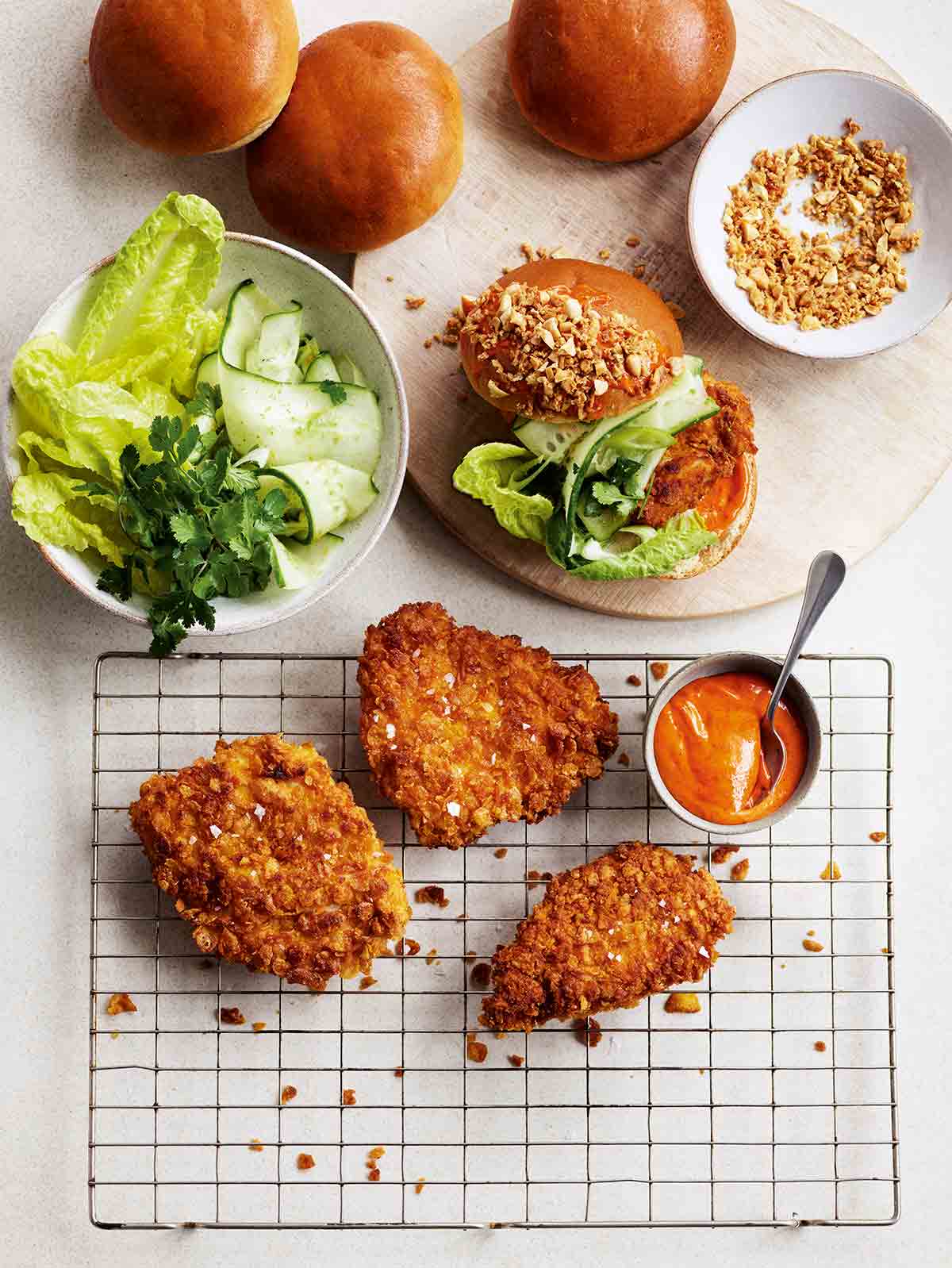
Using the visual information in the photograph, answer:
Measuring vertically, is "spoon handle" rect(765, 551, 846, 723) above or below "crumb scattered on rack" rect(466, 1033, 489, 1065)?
above

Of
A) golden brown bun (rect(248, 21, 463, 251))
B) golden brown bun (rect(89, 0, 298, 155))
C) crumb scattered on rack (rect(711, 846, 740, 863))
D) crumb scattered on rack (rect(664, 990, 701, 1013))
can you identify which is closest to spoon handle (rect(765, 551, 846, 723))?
crumb scattered on rack (rect(711, 846, 740, 863))

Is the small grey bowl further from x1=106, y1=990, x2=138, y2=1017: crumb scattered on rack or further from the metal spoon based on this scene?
x1=106, y1=990, x2=138, y2=1017: crumb scattered on rack

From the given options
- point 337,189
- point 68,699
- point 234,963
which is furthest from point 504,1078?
point 337,189

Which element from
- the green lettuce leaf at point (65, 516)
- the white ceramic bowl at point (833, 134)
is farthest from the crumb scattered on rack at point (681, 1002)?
the green lettuce leaf at point (65, 516)

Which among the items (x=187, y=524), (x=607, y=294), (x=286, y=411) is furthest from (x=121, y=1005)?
(x=607, y=294)

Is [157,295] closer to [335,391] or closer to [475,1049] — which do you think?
[335,391]

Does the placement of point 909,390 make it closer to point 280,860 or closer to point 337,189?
point 337,189

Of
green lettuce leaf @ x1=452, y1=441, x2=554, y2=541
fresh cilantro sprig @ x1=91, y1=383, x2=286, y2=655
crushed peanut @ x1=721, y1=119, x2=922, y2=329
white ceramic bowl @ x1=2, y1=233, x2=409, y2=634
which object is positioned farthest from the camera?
crushed peanut @ x1=721, y1=119, x2=922, y2=329
